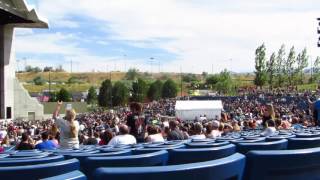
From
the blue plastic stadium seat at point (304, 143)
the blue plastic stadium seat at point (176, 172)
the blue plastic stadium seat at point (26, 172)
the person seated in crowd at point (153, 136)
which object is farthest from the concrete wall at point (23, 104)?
the blue plastic stadium seat at point (176, 172)

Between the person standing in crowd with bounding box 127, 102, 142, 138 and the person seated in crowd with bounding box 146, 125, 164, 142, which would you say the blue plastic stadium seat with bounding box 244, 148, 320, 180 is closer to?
the person seated in crowd with bounding box 146, 125, 164, 142

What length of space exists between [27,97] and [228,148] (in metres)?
64.8

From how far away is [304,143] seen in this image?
4473 millimetres

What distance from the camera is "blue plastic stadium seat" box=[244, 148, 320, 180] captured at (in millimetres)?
2439

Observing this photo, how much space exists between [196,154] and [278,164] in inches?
43.3

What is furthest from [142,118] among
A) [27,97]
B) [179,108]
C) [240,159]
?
[27,97]

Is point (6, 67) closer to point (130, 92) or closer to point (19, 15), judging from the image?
point (19, 15)

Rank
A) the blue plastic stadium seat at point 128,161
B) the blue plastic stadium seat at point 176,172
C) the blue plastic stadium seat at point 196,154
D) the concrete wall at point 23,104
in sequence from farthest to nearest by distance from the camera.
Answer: the concrete wall at point 23,104, the blue plastic stadium seat at point 196,154, the blue plastic stadium seat at point 128,161, the blue plastic stadium seat at point 176,172

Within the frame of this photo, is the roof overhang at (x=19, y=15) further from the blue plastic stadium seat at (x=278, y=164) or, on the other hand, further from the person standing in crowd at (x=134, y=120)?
the blue plastic stadium seat at (x=278, y=164)

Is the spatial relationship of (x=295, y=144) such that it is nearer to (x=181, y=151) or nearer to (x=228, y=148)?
(x=228, y=148)

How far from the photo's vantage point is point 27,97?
6631 centimetres

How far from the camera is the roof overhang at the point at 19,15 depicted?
162 ft

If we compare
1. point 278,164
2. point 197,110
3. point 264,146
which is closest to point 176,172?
point 278,164

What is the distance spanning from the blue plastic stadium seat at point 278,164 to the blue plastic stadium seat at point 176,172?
18 centimetres
